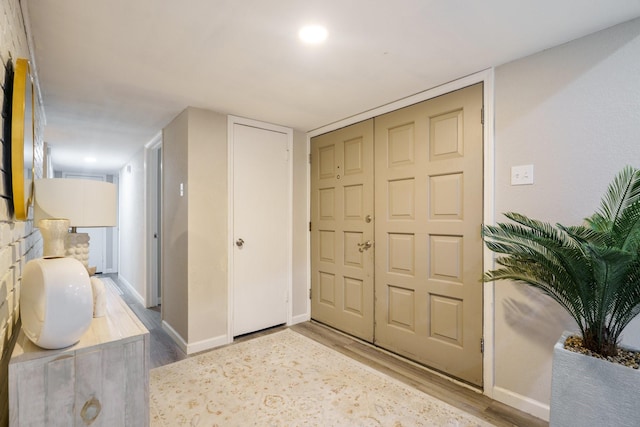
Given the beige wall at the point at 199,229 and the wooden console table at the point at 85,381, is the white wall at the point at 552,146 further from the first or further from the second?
the beige wall at the point at 199,229

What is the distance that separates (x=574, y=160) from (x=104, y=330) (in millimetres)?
2404

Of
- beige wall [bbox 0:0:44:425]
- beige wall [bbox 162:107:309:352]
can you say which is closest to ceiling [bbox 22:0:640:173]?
beige wall [bbox 162:107:309:352]

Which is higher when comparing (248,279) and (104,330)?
(104,330)

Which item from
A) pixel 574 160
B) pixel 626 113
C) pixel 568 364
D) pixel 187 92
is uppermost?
pixel 187 92

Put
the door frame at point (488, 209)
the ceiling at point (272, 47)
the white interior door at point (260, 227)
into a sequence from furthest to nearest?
the white interior door at point (260, 227)
the door frame at point (488, 209)
the ceiling at point (272, 47)

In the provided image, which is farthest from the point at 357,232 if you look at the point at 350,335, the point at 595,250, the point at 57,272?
the point at 57,272

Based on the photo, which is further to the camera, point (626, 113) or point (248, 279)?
point (248, 279)

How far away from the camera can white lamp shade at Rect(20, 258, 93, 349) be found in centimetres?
94

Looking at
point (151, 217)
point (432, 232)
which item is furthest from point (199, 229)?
point (432, 232)

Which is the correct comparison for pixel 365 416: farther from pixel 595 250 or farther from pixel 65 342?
pixel 65 342

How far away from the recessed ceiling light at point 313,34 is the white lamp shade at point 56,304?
1.51m

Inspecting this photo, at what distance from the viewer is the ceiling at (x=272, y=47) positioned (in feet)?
4.90

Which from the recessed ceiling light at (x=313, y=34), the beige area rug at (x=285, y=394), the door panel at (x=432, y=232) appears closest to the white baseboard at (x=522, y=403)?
the door panel at (x=432, y=232)

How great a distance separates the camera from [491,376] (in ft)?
6.69
